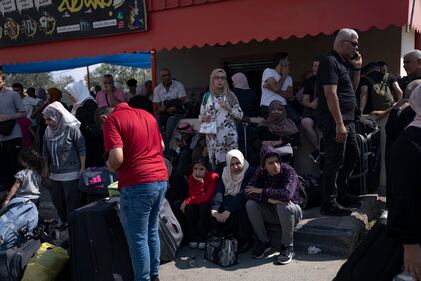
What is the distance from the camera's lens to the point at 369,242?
213 centimetres

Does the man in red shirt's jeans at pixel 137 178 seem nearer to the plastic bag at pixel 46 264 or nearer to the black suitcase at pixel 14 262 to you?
the plastic bag at pixel 46 264

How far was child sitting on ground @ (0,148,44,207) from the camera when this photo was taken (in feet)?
15.5


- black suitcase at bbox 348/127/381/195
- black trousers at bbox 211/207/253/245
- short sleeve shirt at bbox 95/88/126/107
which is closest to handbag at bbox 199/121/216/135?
black trousers at bbox 211/207/253/245

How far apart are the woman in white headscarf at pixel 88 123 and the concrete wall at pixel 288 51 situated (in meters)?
4.01

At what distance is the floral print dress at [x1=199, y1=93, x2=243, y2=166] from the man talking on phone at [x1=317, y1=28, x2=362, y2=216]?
1.13 m

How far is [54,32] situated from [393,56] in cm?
568

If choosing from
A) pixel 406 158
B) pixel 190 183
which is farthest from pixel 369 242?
pixel 190 183

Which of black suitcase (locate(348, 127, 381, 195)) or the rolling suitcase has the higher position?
black suitcase (locate(348, 127, 381, 195))

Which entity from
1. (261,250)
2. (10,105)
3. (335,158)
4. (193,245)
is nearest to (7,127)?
(10,105)

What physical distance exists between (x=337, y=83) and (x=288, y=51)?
14.4 feet

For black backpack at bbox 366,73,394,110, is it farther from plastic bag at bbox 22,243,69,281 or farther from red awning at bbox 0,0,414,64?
plastic bag at bbox 22,243,69,281

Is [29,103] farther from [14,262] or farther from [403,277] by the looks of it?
[403,277]

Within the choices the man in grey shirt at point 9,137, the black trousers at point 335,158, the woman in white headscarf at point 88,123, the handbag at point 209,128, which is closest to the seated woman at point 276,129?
the handbag at point 209,128

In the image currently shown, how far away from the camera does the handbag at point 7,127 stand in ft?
19.8
